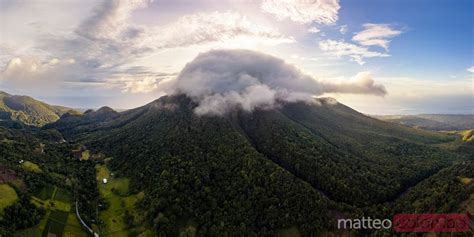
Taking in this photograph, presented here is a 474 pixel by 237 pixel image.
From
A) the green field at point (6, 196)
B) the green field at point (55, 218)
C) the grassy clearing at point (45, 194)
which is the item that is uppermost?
the green field at point (6, 196)

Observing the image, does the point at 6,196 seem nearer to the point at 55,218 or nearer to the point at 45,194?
the point at 45,194

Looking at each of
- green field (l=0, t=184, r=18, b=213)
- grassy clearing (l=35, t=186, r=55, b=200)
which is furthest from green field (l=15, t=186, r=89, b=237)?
green field (l=0, t=184, r=18, b=213)

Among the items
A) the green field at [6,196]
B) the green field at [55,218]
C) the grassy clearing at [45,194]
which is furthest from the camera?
the grassy clearing at [45,194]

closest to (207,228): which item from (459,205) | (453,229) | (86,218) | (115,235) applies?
(115,235)

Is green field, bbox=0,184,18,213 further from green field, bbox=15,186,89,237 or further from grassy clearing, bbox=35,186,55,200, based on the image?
grassy clearing, bbox=35,186,55,200

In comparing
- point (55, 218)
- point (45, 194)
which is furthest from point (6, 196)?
point (55, 218)

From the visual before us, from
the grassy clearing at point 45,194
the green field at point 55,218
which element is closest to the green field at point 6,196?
the green field at point 55,218

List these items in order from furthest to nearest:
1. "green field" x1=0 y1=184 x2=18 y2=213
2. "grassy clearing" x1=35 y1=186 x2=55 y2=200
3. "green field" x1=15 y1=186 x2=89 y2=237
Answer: "grassy clearing" x1=35 y1=186 x2=55 y2=200, "green field" x1=0 y1=184 x2=18 y2=213, "green field" x1=15 y1=186 x2=89 y2=237

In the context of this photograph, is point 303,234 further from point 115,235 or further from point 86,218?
point 86,218

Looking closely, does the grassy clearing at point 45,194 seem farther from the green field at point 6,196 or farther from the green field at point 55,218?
the green field at point 6,196
